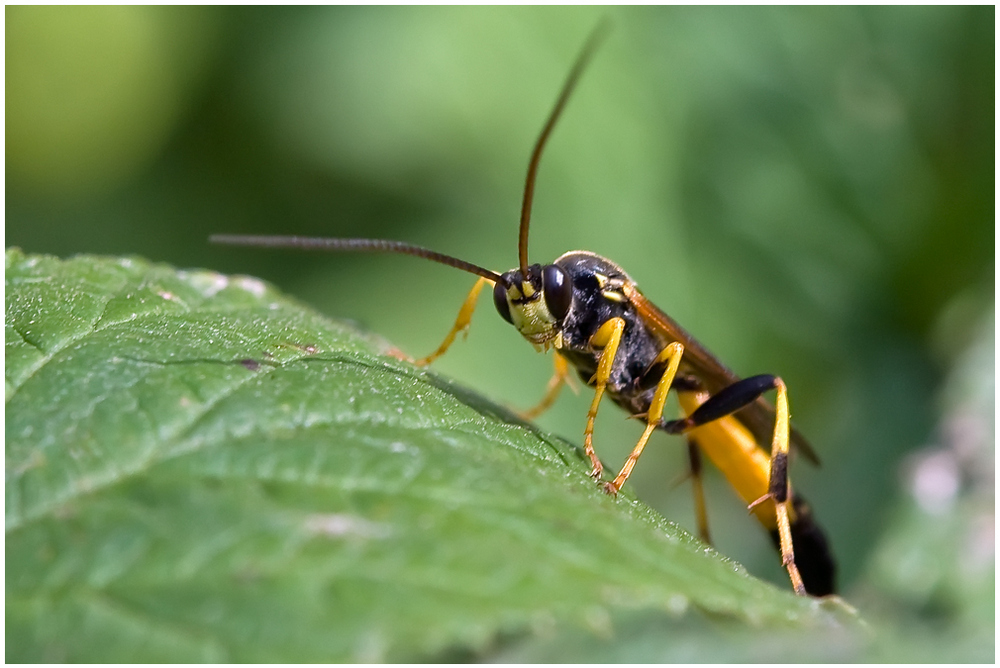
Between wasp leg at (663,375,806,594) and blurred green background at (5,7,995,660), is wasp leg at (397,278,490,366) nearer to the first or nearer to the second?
wasp leg at (663,375,806,594)

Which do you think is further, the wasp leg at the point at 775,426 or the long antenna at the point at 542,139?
the wasp leg at the point at 775,426

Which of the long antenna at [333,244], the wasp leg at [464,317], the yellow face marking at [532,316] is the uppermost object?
the long antenna at [333,244]

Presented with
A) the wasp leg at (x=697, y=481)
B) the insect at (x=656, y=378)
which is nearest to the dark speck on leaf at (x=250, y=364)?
the insect at (x=656, y=378)

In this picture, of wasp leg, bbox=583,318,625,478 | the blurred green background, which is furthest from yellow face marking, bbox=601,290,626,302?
the blurred green background

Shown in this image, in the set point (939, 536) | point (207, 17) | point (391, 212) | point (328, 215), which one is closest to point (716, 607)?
point (939, 536)

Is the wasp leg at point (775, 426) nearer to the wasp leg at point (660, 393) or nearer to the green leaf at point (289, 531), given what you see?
the wasp leg at point (660, 393)

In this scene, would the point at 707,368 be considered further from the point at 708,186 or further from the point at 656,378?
the point at 708,186

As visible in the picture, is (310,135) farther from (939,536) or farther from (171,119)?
(939,536)
